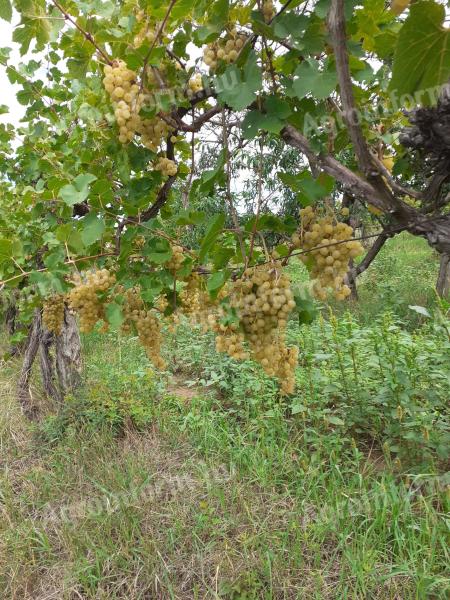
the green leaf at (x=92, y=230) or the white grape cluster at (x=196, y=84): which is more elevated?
the white grape cluster at (x=196, y=84)

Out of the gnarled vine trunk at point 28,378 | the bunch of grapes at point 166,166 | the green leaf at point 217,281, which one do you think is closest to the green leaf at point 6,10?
the bunch of grapes at point 166,166

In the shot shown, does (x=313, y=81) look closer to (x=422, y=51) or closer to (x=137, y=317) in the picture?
(x=422, y=51)

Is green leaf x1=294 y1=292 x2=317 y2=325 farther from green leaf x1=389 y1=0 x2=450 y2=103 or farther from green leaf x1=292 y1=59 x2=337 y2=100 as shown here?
green leaf x1=389 y1=0 x2=450 y2=103

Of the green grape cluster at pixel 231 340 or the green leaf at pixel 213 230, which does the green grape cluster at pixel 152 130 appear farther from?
the green grape cluster at pixel 231 340

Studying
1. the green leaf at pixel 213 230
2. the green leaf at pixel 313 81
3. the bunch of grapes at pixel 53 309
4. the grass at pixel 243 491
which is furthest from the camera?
the bunch of grapes at pixel 53 309

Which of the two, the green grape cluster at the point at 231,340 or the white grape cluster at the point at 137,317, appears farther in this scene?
the white grape cluster at the point at 137,317

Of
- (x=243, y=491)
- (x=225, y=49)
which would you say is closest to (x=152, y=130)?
(x=225, y=49)

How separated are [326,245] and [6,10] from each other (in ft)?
2.21

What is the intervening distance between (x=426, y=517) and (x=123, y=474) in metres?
1.50

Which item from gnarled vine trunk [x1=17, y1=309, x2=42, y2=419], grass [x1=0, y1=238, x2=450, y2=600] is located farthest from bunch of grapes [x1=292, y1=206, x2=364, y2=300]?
gnarled vine trunk [x1=17, y1=309, x2=42, y2=419]

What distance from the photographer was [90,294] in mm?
1198

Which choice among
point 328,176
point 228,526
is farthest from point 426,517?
point 328,176

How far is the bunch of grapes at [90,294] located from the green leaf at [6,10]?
61cm

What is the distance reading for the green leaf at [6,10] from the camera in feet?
2.48
